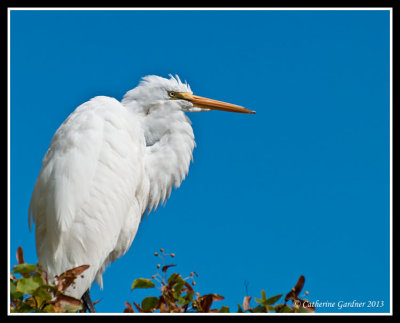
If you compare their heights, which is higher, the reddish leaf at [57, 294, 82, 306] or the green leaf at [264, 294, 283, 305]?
the green leaf at [264, 294, 283, 305]

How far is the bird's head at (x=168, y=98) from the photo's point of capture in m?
4.71

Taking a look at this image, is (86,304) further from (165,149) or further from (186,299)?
(186,299)

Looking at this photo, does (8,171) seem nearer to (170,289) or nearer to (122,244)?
(170,289)

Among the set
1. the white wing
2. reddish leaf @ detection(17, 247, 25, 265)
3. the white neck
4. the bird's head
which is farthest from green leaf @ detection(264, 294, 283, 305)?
the bird's head

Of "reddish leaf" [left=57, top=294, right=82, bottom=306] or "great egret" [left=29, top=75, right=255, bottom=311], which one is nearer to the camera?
"reddish leaf" [left=57, top=294, right=82, bottom=306]

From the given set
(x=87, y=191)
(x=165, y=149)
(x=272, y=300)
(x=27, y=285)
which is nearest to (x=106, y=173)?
(x=87, y=191)

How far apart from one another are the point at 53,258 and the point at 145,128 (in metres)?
1.61

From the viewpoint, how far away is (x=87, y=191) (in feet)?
12.1

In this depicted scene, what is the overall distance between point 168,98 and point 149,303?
2.89 m

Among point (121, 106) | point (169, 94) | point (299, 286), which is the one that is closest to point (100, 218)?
point (121, 106)

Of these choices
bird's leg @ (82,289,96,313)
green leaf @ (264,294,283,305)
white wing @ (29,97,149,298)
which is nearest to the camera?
green leaf @ (264,294,283,305)

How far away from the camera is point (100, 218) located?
12.4ft

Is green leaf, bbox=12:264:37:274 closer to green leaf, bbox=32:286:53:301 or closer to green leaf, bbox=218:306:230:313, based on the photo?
green leaf, bbox=32:286:53:301

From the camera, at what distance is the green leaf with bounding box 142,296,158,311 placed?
222 centimetres
